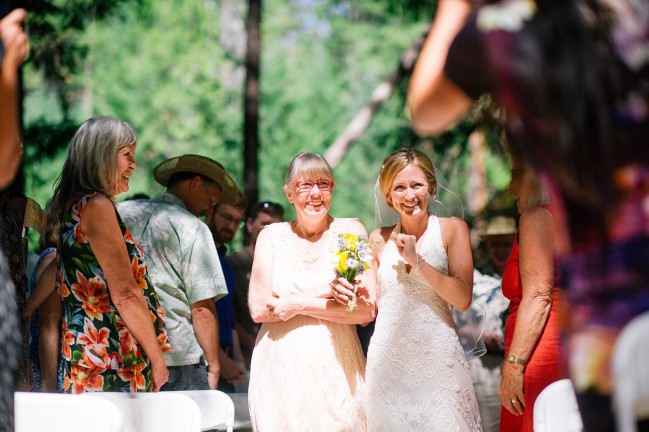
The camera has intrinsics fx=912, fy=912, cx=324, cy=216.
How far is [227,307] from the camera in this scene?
680cm

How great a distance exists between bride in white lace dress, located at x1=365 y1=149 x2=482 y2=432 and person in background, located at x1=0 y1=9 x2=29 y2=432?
2.74m

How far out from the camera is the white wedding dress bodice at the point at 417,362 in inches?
185

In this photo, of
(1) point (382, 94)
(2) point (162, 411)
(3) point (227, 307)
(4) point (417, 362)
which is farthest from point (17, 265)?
(1) point (382, 94)

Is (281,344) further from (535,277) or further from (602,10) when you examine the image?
(602,10)

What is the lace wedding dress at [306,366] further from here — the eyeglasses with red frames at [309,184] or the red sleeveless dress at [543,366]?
the red sleeveless dress at [543,366]

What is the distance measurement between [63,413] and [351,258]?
2.00 meters

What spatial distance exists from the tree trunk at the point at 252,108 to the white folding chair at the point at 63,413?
313 inches

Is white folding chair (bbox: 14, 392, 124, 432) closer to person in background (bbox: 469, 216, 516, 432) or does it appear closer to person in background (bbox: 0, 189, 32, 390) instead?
person in background (bbox: 0, 189, 32, 390)

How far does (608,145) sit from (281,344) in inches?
136

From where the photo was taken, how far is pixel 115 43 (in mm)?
29625

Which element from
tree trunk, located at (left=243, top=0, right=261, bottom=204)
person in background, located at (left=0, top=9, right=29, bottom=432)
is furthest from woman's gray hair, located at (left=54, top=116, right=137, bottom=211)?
tree trunk, located at (left=243, top=0, right=261, bottom=204)

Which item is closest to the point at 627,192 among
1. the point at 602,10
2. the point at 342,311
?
the point at 602,10

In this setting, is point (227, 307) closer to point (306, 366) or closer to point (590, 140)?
point (306, 366)

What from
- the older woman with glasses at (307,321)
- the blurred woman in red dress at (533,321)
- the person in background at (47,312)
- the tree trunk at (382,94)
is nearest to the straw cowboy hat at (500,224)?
the tree trunk at (382,94)
